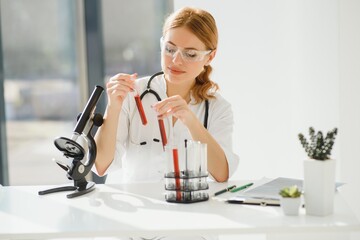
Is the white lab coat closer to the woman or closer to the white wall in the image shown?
the woman

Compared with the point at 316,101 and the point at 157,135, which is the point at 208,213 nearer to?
the point at 157,135

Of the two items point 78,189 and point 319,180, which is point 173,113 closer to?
point 78,189

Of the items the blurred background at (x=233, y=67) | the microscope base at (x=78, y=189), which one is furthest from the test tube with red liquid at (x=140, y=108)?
the blurred background at (x=233, y=67)

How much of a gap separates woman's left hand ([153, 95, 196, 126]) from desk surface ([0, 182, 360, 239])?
27cm

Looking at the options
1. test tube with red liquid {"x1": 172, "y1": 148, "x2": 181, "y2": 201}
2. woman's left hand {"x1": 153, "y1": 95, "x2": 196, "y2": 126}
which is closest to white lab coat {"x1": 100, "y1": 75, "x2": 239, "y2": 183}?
woman's left hand {"x1": 153, "y1": 95, "x2": 196, "y2": 126}

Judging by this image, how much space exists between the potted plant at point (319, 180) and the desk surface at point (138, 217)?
3cm

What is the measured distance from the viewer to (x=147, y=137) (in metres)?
2.37

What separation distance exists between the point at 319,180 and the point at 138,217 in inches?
19.5

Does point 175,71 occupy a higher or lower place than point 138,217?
higher

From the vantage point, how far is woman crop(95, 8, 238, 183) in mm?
2127

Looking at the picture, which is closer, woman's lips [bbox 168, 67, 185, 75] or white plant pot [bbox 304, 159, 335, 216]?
white plant pot [bbox 304, 159, 335, 216]

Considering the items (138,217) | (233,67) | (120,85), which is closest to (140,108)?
(120,85)

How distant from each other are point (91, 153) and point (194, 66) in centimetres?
50

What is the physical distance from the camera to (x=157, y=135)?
7.78ft
